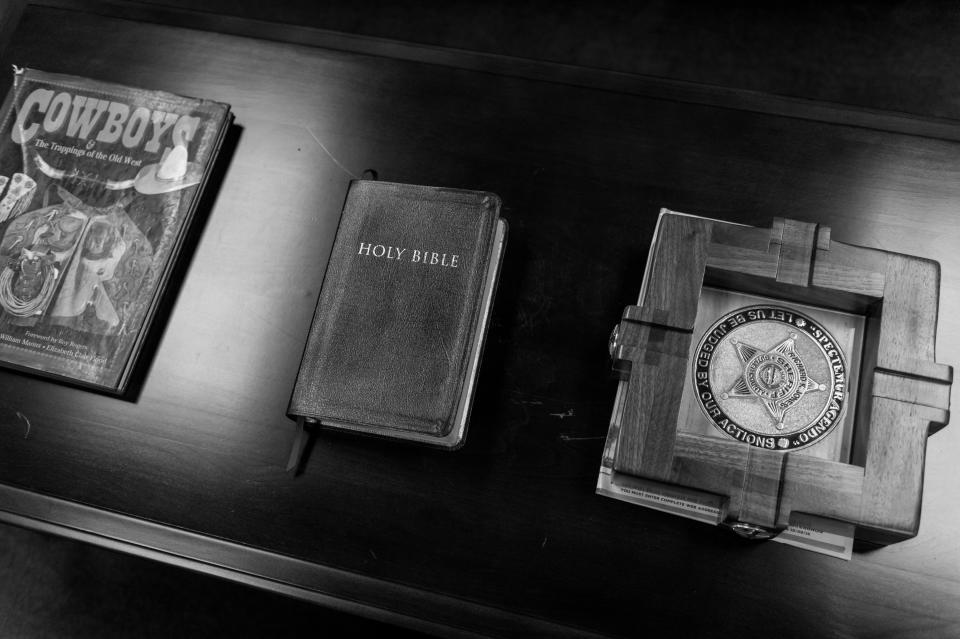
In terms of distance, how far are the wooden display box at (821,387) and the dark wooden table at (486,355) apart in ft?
0.31

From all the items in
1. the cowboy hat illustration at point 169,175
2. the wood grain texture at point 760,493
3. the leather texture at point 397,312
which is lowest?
the wood grain texture at point 760,493

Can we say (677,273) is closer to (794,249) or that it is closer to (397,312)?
(794,249)

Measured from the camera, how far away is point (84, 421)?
0.86 metres

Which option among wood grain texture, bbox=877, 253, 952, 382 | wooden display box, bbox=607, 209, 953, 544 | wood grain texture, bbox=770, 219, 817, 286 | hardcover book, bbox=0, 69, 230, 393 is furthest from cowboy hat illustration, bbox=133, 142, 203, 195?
wood grain texture, bbox=877, 253, 952, 382

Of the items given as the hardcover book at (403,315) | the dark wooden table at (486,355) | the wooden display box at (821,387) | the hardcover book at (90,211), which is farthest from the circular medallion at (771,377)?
the hardcover book at (90,211)

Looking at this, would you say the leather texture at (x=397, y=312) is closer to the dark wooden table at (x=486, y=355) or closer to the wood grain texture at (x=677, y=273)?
the dark wooden table at (x=486, y=355)

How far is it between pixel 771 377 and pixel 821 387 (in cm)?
6

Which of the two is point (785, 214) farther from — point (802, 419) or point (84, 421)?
point (84, 421)

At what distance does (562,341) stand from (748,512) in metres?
0.28

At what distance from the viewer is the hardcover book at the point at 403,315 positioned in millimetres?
762

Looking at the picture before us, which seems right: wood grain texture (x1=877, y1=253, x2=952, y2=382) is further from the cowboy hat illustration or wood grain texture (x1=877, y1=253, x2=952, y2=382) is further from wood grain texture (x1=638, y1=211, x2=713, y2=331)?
the cowboy hat illustration

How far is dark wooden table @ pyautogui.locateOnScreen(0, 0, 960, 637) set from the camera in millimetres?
753

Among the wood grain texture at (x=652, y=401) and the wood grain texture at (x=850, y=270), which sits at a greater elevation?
the wood grain texture at (x=850, y=270)

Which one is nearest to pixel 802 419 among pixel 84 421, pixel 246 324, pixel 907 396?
pixel 907 396
